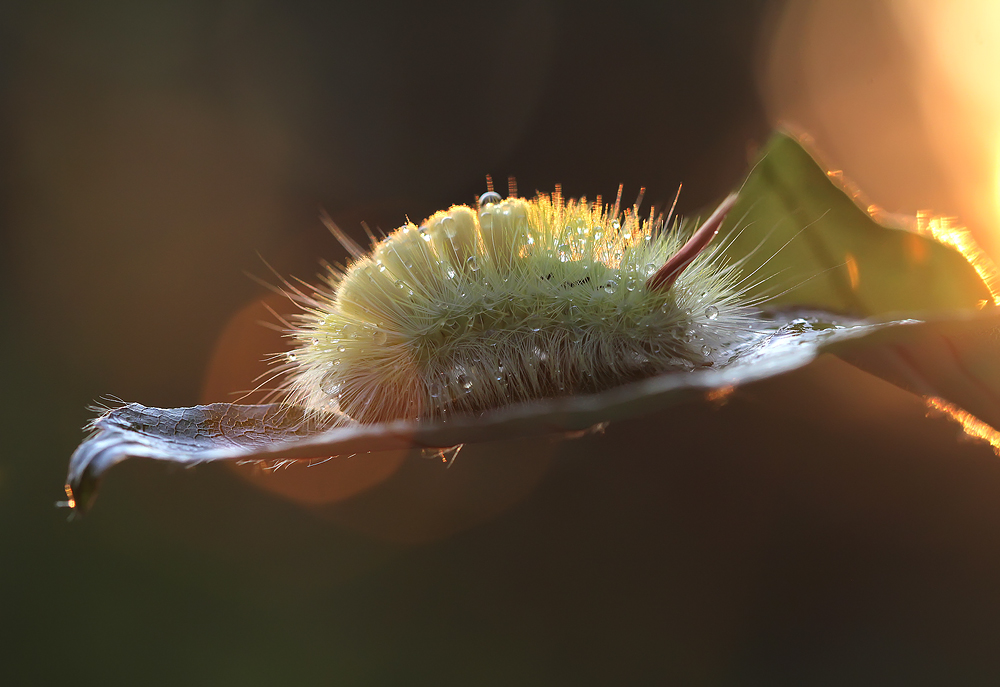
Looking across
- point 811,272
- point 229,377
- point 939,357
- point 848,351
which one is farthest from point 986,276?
point 229,377

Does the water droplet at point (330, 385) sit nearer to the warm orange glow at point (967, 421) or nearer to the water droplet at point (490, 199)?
the water droplet at point (490, 199)

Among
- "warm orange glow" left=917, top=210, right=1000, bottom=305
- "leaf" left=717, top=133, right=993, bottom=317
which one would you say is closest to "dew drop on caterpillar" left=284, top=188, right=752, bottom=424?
"leaf" left=717, top=133, right=993, bottom=317

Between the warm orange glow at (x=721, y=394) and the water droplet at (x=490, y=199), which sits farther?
the water droplet at (x=490, y=199)

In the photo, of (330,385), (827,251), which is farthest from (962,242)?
(330,385)

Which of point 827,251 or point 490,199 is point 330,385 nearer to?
point 490,199

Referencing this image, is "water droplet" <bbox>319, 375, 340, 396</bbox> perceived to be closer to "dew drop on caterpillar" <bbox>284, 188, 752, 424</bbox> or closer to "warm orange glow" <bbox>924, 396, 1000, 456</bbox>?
"dew drop on caterpillar" <bbox>284, 188, 752, 424</bbox>

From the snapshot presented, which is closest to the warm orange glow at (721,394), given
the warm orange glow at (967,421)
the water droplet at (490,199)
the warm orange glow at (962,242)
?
the warm orange glow at (967,421)
